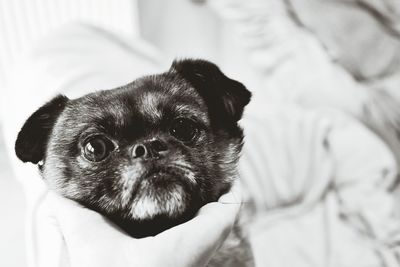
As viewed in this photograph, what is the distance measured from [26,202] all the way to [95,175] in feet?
0.48

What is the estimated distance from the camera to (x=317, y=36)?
63 centimetres

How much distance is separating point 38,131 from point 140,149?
8 centimetres

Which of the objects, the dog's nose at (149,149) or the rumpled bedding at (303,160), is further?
the rumpled bedding at (303,160)

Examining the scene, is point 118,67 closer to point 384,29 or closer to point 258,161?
point 258,161

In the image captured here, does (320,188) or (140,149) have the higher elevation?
(140,149)

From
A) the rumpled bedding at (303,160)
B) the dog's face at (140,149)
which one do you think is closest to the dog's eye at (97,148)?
the dog's face at (140,149)

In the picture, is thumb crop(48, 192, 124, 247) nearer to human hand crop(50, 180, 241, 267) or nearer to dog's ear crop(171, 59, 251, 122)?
human hand crop(50, 180, 241, 267)

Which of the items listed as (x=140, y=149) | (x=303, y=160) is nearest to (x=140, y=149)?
(x=140, y=149)

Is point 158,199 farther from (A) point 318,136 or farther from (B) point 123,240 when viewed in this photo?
(A) point 318,136

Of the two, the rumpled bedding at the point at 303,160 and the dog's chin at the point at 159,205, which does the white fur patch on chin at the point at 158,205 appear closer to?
the dog's chin at the point at 159,205

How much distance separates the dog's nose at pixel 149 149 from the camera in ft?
0.93

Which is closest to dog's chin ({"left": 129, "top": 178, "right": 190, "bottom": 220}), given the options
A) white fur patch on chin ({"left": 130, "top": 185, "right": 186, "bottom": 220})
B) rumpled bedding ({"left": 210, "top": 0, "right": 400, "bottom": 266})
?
white fur patch on chin ({"left": 130, "top": 185, "right": 186, "bottom": 220})

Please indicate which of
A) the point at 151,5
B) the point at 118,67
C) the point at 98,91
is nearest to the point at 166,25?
the point at 151,5

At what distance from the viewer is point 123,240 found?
0.30 m
